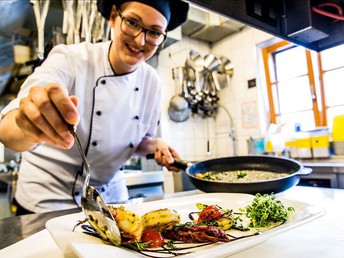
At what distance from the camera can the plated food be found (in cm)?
45

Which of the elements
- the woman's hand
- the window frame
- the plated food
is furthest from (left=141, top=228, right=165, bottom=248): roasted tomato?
the window frame

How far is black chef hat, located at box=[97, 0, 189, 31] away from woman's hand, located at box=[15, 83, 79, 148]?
713 millimetres

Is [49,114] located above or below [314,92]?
below

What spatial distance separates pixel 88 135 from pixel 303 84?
2775mm

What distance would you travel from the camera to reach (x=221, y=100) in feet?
12.1

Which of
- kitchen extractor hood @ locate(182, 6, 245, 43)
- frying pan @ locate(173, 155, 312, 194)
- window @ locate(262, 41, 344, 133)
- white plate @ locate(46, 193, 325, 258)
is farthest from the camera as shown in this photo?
kitchen extractor hood @ locate(182, 6, 245, 43)

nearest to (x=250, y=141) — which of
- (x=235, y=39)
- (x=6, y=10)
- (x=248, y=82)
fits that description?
(x=248, y=82)

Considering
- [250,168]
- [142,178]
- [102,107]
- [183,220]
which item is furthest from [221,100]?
[183,220]

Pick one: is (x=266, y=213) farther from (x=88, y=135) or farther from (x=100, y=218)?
(x=88, y=135)

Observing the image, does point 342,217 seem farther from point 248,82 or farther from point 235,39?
point 235,39

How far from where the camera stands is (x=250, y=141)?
9.73 ft

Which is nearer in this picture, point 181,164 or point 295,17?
point 295,17

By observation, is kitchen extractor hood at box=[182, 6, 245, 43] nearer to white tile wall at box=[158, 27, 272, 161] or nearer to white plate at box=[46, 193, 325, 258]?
white tile wall at box=[158, 27, 272, 161]

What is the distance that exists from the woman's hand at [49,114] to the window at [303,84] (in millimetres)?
2732
